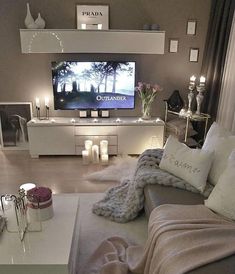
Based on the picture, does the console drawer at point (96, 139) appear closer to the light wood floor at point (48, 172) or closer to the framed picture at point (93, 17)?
the light wood floor at point (48, 172)

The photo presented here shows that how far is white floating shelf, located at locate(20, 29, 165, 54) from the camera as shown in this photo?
3.29 meters

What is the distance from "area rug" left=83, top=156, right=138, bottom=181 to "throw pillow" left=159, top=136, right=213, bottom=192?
2.69 feet

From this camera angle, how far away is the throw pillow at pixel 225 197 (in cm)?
161

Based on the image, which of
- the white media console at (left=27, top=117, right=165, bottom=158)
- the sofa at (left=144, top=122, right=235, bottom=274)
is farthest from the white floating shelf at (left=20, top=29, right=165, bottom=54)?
the sofa at (left=144, top=122, right=235, bottom=274)

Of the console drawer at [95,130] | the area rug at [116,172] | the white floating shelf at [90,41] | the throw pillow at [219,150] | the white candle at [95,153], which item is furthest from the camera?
the console drawer at [95,130]

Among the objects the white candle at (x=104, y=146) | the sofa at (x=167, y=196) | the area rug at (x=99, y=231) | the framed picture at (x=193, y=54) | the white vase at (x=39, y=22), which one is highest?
the white vase at (x=39, y=22)

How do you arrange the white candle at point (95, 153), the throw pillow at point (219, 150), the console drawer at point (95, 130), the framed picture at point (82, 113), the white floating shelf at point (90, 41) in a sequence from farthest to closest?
the framed picture at point (82, 113) → the console drawer at point (95, 130) → the white candle at point (95, 153) → the white floating shelf at point (90, 41) → the throw pillow at point (219, 150)

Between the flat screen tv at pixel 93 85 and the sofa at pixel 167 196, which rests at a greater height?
the flat screen tv at pixel 93 85

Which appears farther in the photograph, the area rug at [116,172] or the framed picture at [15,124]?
the framed picture at [15,124]

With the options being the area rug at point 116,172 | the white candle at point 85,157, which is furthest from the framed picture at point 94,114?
the area rug at point 116,172

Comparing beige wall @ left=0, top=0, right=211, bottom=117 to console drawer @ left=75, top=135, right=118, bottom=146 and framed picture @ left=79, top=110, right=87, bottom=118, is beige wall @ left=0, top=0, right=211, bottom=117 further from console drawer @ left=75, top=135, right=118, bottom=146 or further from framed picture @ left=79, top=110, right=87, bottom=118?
console drawer @ left=75, top=135, right=118, bottom=146

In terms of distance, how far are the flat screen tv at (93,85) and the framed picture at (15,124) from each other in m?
0.52

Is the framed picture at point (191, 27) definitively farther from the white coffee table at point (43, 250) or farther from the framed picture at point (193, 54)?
the white coffee table at point (43, 250)

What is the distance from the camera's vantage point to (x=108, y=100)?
3.69 m
